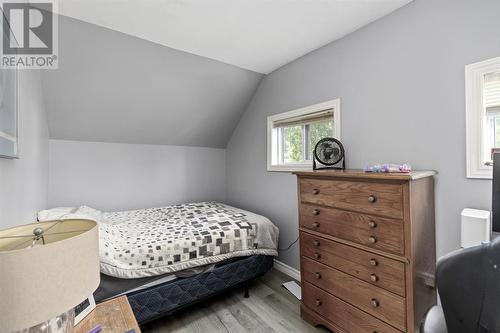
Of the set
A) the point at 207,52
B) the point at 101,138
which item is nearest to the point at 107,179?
the point at 101,138

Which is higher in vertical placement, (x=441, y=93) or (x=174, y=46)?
(x=174, y=46)

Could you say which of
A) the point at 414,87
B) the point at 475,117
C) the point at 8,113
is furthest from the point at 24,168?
the point at 475,117

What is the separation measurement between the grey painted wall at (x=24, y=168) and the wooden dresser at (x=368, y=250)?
179 centimetres

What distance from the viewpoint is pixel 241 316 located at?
1963 mm

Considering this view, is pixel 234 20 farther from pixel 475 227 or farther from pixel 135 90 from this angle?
pixel 475 227

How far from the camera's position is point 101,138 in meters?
2.99

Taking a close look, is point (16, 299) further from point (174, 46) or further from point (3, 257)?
point (174, 46)

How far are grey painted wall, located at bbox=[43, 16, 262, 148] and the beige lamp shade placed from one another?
6.85 feet

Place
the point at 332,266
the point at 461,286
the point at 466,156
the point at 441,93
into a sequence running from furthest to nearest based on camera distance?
the point at 332,266
the point at 441,93
the point at 466,156
the point at 461,286

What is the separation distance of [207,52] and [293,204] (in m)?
1.93

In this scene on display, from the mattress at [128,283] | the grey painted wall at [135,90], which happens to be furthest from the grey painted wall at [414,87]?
the mattress at [128,283]

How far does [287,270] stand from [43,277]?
2560 mm

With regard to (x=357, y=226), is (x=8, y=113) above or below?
above

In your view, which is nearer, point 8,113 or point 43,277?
point 43,277
